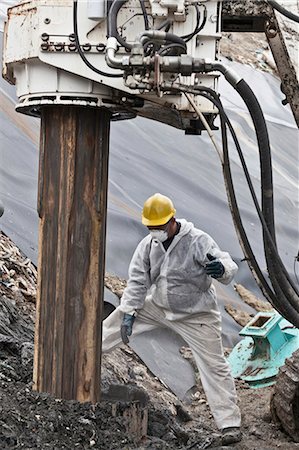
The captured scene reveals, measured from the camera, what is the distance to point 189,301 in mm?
6605

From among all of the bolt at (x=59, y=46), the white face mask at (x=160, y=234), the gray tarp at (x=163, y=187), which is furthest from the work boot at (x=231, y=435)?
the bolt at (x=59, y=46)

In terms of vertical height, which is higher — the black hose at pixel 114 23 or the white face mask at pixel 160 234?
the black hose at pixel 114 23

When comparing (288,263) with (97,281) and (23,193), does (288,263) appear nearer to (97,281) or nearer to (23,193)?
(23,193)

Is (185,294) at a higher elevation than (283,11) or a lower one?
lower

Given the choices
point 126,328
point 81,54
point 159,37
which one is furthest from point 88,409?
point 126,328

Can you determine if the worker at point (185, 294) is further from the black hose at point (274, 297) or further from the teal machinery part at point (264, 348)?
the black hose at point (274, 297)

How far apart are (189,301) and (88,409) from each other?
1.94m

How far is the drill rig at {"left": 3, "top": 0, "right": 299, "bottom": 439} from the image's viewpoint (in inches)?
173

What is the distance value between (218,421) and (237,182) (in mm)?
3895

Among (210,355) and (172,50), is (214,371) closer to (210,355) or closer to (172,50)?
(210,355)

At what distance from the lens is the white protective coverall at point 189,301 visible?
6535 mm

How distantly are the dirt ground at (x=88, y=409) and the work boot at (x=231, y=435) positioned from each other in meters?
0.05

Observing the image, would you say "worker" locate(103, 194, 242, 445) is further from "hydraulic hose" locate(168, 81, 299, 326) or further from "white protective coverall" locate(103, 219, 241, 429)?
"hydraulic hose" locate(168, 81, 299, 326)

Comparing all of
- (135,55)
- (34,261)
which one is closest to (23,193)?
(34,261)
